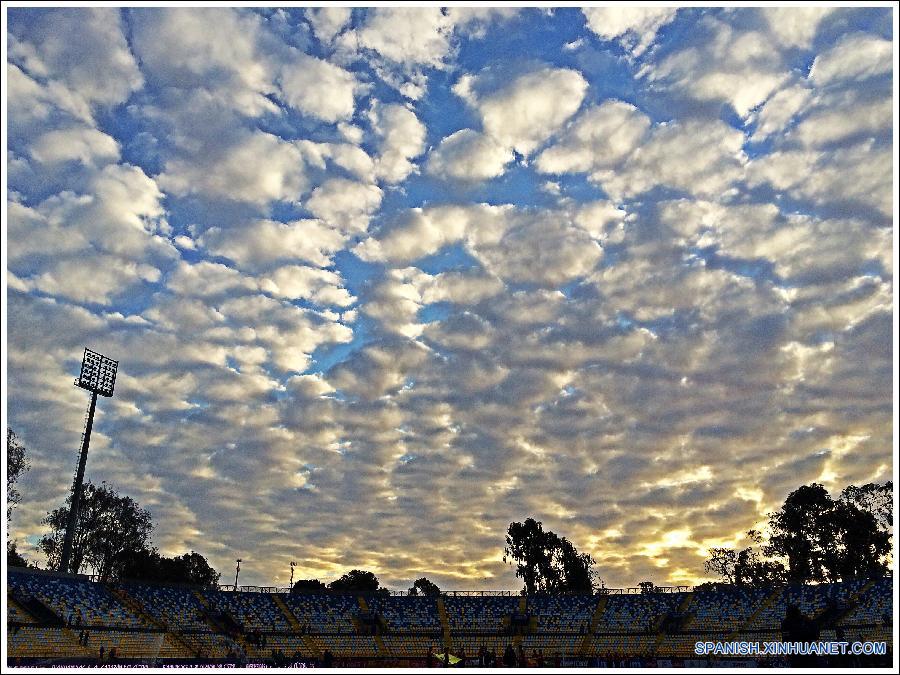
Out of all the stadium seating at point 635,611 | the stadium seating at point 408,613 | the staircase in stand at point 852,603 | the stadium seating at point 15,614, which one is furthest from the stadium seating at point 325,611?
the staircase in stand at point 852,603

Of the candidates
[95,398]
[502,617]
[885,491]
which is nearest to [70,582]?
[95,398]

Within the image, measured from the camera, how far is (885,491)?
91375 millimetres

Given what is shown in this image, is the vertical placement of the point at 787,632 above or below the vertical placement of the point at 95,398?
below

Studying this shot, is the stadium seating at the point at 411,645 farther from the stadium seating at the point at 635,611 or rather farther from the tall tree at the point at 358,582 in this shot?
the tall tree at the point at 358,582

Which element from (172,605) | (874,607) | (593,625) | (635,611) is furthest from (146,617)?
(874,607)

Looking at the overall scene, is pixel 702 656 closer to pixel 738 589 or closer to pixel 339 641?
pixel 738 589

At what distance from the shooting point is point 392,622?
238ft

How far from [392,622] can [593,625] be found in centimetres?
1993

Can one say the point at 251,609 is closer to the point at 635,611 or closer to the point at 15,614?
the point at 15,614

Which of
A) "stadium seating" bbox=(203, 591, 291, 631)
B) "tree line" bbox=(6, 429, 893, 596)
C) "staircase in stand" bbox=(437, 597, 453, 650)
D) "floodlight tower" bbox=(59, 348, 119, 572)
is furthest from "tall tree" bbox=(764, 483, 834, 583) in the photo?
"floodlight tower" bbox=(59, 348, 119, 572)

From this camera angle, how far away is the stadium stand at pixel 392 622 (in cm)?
5606

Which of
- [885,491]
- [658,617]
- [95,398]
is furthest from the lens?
[885,491]

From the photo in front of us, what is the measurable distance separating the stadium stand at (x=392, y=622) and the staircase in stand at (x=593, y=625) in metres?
0.19

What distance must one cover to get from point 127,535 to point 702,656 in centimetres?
7368
